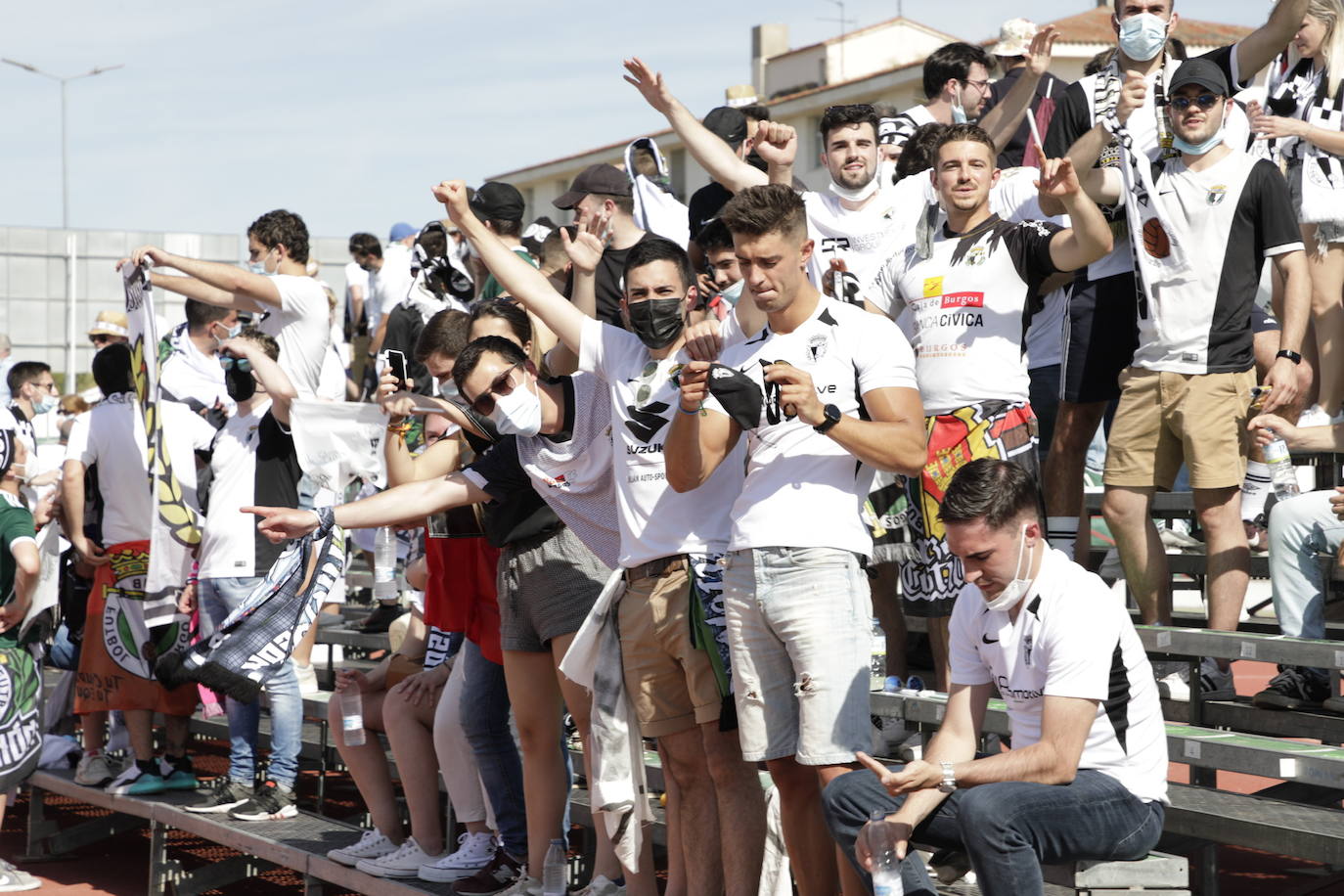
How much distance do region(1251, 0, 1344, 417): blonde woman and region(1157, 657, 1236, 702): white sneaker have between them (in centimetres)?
166

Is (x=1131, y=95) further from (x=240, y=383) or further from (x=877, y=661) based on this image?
(x=240, y=383)

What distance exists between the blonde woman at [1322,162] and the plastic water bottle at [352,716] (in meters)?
4.14

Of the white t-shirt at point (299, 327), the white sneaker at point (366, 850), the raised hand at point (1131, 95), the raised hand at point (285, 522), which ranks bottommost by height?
the white sneaker at point (366, 850)

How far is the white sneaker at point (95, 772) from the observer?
7.96m

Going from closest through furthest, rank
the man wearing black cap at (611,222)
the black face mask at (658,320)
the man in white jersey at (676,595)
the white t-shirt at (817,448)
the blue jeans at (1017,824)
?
the blue jeans at (1017,824) → the white t-shirt at (817,448) → the man in white jersey at (676,595) → the black face mask at (658,320) → the man wearing black cap at (611,222)

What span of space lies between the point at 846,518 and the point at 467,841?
2.27m

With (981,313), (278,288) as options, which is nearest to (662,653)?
(981,313)

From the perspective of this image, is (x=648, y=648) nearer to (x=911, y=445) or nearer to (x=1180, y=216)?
(x=911, y=445)

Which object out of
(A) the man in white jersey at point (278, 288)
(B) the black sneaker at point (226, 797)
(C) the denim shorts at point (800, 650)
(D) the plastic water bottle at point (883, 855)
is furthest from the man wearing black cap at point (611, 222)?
(D) the plastic water bottle at point (883, 855)

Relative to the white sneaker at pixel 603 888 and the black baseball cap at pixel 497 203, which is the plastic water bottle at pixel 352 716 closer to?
the white sneaker at pixel 603 888

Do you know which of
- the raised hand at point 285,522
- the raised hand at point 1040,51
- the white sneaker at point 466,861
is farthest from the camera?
the raised hand at point 1040,51

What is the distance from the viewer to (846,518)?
13.8ft

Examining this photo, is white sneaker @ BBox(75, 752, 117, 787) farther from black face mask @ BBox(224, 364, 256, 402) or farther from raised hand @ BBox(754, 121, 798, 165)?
raised hand @ BBox(754, 121, 798, 165)

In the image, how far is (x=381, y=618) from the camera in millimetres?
8977
